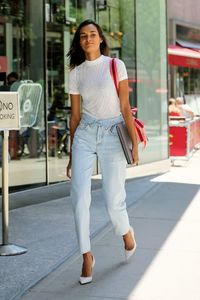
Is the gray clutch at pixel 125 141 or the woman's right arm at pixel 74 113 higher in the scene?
the woman's right arm at pixel 74 113

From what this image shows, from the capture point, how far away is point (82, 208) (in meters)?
4.59

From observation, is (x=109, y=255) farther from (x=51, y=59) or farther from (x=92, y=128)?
(x=51, y=59)

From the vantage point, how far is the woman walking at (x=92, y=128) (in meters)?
4.62

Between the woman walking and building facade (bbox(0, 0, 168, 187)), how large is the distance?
132 inches

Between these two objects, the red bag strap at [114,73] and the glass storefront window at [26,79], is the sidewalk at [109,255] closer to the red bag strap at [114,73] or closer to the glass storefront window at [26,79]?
the glass storefront window at [26,79]

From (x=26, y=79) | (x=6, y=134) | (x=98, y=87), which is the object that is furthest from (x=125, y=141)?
(x=26, y=79)

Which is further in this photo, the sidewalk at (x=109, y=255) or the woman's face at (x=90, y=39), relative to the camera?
the woman's face at (x=90, y=39)

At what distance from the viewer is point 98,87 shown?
461cm

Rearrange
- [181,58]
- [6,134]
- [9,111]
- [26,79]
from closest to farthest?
[6,134] → [9,111] → [26,79] → [181,58]

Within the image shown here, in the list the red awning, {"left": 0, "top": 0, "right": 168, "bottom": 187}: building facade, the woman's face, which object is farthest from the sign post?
the red awning

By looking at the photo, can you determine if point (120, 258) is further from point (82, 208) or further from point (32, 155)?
point (32, 155)

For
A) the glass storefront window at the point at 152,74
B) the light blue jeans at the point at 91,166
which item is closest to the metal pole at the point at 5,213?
the light blue jeans at the point at 91,166

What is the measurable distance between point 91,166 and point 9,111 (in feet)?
3.87

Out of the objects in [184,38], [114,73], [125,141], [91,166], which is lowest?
[91,166]
